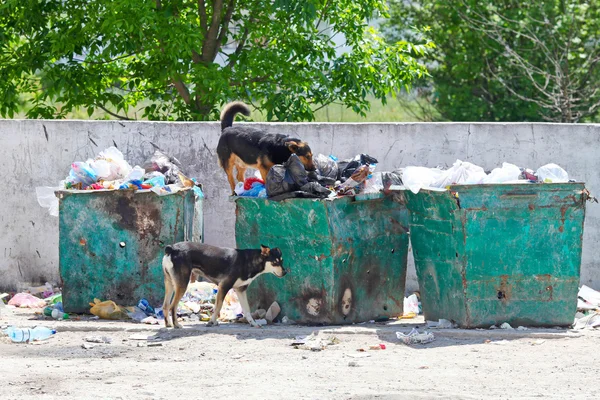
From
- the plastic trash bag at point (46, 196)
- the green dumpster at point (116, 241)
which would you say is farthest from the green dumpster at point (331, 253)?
the plastic trash bag at point (46, 196)

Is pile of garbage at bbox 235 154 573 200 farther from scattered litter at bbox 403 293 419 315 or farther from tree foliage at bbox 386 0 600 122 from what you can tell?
tree foliage at bbox 386 0 600 122

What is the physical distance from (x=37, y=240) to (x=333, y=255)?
3.35m

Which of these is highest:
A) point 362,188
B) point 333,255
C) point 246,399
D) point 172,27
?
point 172,27

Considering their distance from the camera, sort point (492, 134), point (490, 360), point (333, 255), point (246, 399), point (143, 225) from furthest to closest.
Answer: point (492, 134), point (143, 225), point (333, 255), point (490, 360), point (246, 399)

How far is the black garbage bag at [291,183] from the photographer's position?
24.0 ft

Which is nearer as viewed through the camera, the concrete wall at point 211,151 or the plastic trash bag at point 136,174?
the plastic trash bag at point 136,174

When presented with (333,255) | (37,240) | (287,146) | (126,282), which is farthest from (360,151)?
(37,240)

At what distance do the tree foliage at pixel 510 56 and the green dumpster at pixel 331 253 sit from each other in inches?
330

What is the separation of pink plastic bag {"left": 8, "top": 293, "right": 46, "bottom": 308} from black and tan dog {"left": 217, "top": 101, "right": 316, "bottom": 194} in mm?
2000

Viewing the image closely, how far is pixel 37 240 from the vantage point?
9.21 m

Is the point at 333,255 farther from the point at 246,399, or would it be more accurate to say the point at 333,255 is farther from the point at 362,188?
the point at 246,399

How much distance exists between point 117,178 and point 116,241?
22.9 inches

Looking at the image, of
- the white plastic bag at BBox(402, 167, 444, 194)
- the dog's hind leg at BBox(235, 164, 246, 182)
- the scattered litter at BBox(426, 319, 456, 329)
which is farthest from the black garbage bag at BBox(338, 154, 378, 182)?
the scattered litter at BBox(426, 319, 456, 329)

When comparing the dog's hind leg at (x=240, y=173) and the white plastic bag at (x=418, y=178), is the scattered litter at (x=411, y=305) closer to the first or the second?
the white plastic bag at (x=418, y=178)
